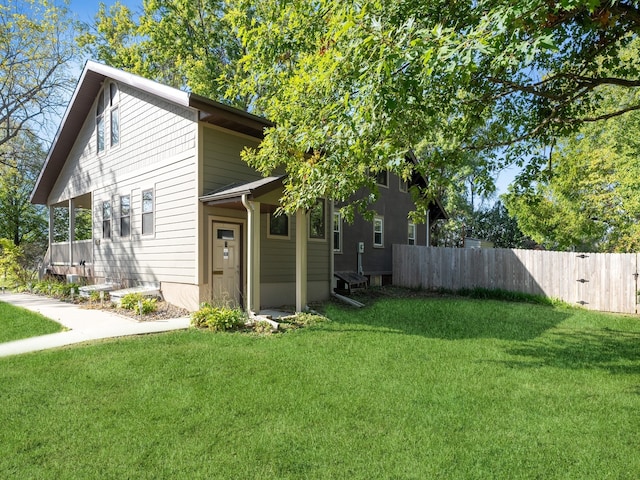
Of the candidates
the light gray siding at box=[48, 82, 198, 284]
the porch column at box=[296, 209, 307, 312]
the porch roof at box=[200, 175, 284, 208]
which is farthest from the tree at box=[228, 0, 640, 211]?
the light gray siding at box=[48, 82, 198, 284]

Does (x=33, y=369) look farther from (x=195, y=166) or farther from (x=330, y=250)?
(x=330, y=250)

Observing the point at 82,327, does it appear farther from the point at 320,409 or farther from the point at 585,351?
the point at 585,351

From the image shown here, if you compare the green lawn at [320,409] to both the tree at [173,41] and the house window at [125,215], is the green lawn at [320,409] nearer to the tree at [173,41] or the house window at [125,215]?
the house window at [125,215]

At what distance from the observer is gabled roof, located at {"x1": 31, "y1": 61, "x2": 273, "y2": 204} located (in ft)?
29.0

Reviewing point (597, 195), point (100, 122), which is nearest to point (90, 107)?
point (100, 122)

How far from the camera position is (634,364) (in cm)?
601

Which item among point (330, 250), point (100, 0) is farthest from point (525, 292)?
point (100, 0)

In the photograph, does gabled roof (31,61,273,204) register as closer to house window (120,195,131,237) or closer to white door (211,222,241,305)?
white door (211,222,241,305)

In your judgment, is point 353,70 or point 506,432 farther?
point 353,70

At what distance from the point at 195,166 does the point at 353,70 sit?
5.35 meters

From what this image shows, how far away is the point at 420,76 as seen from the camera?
4.32m

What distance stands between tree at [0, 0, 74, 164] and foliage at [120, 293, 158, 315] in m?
16.6

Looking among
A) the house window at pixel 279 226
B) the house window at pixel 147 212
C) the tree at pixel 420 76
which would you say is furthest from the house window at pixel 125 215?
the tree at pixel 420 76

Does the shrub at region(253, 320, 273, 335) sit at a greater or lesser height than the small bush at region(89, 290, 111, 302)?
lesser
